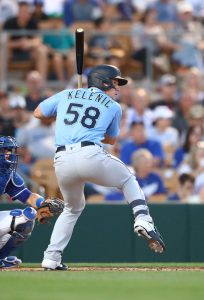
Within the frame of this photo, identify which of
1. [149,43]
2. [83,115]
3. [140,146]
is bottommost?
[83,115]

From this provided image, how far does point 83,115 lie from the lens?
28.8ft

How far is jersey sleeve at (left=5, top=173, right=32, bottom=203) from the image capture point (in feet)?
30.2

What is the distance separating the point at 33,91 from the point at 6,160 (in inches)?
226

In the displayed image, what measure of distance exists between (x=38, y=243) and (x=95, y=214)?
77 centimetres

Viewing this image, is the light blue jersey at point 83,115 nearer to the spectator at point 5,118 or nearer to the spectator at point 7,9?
the spectator at point 5,118

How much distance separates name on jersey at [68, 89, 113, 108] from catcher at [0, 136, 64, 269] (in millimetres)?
801

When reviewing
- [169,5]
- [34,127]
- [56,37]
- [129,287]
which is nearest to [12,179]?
[129,287]

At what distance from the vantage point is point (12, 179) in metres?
9.20

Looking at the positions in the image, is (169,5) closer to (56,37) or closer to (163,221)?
(56,37)

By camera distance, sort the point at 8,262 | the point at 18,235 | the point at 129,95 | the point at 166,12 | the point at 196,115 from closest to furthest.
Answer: the point at 18,235, the point at 8,262, the point at 196,115, the point at 129,95, the point at 166,12

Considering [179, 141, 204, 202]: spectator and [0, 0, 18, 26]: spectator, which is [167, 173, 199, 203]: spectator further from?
[0, 0, 18, 26]: spectator

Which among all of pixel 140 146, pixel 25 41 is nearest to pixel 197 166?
pixel 140 146

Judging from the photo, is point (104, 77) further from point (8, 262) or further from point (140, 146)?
point (140, 146)

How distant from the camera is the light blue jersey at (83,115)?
28.7ft
